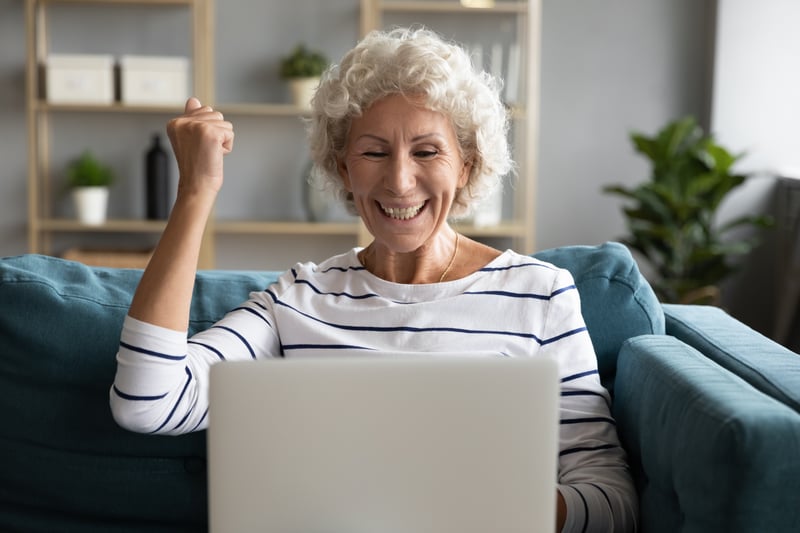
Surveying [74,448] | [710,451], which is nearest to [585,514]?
[710,451]

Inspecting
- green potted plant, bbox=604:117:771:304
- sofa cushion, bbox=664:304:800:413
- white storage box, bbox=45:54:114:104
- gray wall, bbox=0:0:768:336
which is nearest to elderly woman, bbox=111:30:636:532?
sofa cushion, bbox=664:304:800:413

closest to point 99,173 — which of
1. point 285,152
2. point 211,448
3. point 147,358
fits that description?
point 285,152

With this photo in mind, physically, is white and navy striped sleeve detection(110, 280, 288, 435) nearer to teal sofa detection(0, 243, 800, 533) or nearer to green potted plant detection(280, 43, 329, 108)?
teal sofa detection(0, 243, 800, 533)

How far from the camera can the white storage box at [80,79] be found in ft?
14.5

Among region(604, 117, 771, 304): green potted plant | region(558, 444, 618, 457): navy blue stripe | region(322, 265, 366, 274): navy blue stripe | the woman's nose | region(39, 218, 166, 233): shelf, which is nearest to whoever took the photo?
region(558, 444, 618, 457): navy blue stripe

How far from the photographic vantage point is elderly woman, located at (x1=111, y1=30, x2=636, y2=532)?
4.67 ft

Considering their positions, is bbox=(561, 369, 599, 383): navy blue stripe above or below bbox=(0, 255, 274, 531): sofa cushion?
above

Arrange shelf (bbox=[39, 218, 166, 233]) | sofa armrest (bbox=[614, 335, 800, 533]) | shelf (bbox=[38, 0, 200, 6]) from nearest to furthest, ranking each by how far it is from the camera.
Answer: sofa armrest (bbox=[614, 335, 800, 533]) < shelf (bbox=[38, 0, 200, 6]) < shelf (bbox=[39, 218, 166, 233])

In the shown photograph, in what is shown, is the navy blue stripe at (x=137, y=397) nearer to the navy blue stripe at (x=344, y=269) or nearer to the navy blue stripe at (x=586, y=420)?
the navy blue stripe at (x=344, y=269)

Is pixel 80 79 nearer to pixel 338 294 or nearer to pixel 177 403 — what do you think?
pixel 338 294

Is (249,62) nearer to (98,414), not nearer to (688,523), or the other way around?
(98,414)

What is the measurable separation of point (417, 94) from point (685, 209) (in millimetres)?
2769

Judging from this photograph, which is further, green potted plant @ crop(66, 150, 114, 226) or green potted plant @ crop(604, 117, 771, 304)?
green potted plant @ crop(66, 150, 114, 226)

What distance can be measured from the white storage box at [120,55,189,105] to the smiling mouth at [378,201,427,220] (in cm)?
304
